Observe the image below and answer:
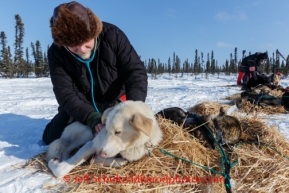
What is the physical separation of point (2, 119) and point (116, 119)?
401cm

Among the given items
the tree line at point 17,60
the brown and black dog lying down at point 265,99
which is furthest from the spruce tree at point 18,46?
the brown and black dog lying down at point 265,99

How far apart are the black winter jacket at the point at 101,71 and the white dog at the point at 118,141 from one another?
0.53 metres

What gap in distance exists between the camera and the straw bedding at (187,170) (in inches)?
74.2

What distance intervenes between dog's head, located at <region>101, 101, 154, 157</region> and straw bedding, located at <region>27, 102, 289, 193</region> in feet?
0.79

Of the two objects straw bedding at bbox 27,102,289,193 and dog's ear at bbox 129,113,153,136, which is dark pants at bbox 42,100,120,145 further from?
dog's ear at bbox 129,113,153,136

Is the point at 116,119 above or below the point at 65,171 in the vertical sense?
above

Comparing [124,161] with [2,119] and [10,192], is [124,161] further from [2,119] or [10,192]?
[2,119]

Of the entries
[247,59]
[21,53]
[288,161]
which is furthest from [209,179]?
[21,53]

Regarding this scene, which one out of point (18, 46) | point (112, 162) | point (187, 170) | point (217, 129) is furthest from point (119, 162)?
point (18, 46)

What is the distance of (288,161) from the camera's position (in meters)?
2.33

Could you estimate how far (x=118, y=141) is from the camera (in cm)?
195

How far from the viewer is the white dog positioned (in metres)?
1.91

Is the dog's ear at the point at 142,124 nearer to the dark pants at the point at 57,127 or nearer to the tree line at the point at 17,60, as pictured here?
the dark pants at the point at 57,127

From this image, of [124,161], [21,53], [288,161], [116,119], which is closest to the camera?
[116,119]
